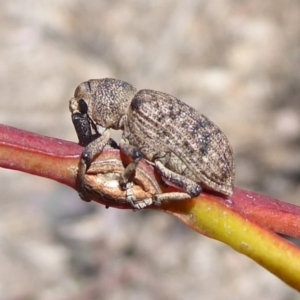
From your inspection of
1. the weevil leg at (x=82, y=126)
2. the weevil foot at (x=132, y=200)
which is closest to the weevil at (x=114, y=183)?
the weevil foot at (x=132, y=200)

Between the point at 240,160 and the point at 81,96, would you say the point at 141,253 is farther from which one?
the point at 81,96

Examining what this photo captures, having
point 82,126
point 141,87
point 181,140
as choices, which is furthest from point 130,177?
point 141,87

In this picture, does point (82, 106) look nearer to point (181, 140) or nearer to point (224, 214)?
point (181, 140)

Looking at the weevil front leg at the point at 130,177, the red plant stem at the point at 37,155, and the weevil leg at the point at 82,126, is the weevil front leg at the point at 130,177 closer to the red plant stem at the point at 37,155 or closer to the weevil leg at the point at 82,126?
the red plant stem at the point at 37,155

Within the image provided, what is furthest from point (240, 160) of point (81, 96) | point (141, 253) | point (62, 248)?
point (81, 96)

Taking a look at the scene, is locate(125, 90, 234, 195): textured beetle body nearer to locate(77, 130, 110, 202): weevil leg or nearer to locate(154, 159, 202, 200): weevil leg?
locate(154, 159, 202, 200): weevil leg

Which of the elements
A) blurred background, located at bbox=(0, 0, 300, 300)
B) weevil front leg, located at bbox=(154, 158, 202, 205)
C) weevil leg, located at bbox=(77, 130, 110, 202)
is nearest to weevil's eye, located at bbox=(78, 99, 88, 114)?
weevil front leg, located at bbox=(154, 158, 202, 205)
